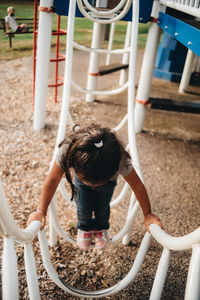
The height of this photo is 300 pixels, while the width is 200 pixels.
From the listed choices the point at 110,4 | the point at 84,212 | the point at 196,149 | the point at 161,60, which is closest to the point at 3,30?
the point at 84,212

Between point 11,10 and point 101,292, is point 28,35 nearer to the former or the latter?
point 11,10

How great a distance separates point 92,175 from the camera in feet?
3.68

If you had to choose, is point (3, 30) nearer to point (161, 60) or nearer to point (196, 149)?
point (196, 149)

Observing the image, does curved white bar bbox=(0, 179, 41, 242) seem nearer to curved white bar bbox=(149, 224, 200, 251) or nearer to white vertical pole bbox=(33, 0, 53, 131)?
curved white bar bbox=(149, 224, 200, 251)

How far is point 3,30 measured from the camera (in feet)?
5.14

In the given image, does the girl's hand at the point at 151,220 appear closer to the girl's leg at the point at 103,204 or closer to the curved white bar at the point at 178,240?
the curved white bar at the point at 178,240

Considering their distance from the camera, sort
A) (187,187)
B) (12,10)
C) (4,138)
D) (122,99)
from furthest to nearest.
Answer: (122,99) → (4,138) → (187,187) → (12,10)

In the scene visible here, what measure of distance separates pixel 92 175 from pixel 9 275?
46cm

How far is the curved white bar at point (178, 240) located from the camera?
2.58ft

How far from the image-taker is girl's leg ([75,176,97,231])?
1.41m

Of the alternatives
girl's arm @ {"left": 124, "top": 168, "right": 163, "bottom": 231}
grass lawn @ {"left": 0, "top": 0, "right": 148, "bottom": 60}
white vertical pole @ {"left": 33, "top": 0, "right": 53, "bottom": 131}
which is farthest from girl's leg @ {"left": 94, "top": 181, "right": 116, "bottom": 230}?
white vertical pole @ {"left": 33, "top": 0, "right": 53, "bottom": 131}

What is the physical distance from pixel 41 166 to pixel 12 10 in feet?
4.96

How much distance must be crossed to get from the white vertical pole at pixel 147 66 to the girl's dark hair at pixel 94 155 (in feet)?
A: 6.45

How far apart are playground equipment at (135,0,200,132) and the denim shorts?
38.5 inches
